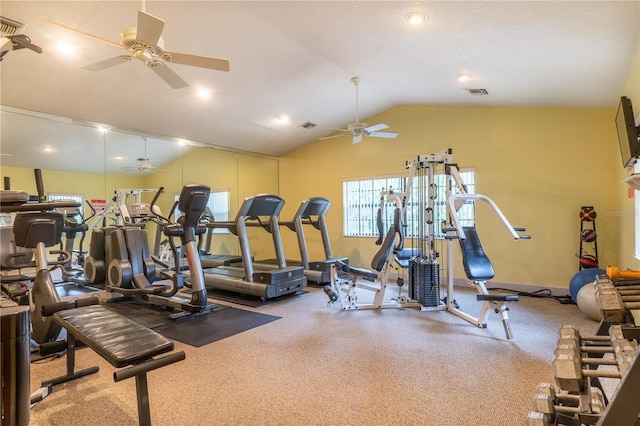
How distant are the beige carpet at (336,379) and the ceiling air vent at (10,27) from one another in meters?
2.56

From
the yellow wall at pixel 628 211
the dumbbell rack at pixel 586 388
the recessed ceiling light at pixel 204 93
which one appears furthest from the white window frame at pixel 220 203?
the dumbbell rack at pixel 586 388

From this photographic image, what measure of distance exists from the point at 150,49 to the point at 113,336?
213cm

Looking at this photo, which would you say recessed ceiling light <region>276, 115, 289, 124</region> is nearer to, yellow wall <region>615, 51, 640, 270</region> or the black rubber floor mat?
the black rubber floor mat

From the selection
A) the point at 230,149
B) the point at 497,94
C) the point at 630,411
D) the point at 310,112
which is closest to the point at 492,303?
the point at 630,411

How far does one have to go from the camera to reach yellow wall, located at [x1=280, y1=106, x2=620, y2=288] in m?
4.91

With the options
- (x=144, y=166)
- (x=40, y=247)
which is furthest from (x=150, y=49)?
(x=144, y=166)

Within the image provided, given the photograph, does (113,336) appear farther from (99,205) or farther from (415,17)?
(99,205)

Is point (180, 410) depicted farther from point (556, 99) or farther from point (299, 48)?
point (556, 99)

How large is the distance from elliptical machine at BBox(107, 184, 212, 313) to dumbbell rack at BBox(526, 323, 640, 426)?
11.7 feet

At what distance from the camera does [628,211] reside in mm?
3945

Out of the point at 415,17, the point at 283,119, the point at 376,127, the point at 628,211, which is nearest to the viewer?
the point at 415,17

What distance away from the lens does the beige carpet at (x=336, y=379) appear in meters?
2.09

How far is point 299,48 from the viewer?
4.16m

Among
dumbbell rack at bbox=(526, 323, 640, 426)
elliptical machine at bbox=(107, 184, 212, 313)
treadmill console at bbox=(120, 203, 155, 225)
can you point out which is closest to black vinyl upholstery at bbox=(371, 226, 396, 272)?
elliptical machine at bbox=(107, 184, 212, 313)
